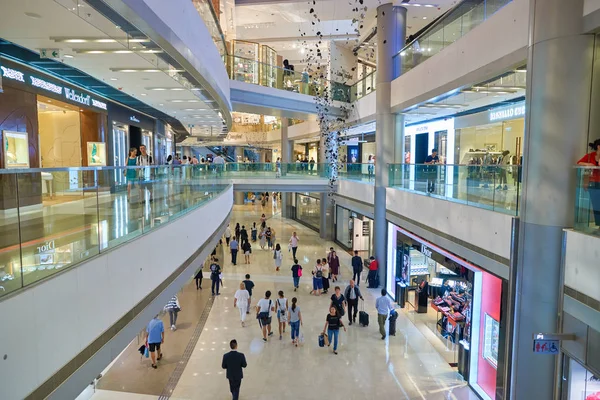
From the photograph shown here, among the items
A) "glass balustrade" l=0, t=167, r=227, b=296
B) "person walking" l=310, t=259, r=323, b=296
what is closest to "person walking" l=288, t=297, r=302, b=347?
"person walking" l=310, t=259, r=323, b=296

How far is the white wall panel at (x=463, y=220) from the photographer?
6.50 meters

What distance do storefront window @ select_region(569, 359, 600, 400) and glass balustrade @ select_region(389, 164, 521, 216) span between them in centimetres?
218

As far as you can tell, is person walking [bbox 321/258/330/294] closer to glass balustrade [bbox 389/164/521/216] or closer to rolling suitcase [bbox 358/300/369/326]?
rolling suitcase [bbox 358/300/369/326]

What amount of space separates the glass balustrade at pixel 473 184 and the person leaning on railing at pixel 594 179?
1.15 meters

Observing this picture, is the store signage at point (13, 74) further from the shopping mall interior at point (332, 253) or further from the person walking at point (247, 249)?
the person walking at point (247, 249)

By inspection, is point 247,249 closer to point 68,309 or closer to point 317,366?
point 317,366

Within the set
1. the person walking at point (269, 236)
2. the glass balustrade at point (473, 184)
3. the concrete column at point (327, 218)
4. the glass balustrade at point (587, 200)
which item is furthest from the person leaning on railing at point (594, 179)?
the concrete column at point (327, 218)

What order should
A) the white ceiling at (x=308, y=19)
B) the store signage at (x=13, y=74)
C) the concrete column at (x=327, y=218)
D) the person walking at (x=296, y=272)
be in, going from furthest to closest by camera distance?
the concrete column at (x=327, y=218)
the white ceiling at (x=308, y=19)
the person walking at (x=296, y=272)
the store signage at (x=13, y=74)

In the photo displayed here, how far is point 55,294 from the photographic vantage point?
2.89 m

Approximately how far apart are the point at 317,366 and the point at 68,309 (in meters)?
6.32

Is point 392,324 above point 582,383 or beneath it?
beneath

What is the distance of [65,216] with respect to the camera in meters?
3.30

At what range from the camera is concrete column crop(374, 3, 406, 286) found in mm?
13633

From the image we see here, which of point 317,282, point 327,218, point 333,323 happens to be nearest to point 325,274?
point 317,282
